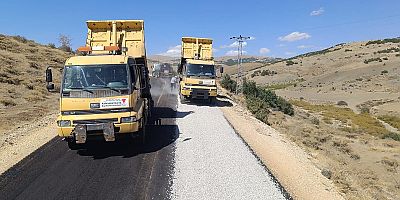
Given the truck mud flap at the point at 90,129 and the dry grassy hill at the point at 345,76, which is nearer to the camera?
the truck mud flap at the point at 90,129

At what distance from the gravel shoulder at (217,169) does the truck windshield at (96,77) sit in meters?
2.92

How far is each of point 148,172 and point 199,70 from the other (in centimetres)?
1395

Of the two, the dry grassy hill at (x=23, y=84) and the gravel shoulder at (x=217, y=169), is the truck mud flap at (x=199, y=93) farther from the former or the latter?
the dry grassy hill at (x=23, y=84)

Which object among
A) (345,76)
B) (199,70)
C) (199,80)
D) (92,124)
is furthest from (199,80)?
(345,76)

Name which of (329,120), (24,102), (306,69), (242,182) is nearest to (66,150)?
(242,182)

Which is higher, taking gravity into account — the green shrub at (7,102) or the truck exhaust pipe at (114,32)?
the truck exhaust pipe at (114,32)

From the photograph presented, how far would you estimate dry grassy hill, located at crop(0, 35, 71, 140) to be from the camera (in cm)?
1901

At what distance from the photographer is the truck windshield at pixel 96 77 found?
10.4 metres

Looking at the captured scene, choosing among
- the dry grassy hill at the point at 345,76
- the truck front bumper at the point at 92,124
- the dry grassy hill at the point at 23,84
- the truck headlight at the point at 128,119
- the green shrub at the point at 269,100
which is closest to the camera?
the truck front bumper at the point at 92,124

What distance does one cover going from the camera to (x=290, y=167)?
412 inches

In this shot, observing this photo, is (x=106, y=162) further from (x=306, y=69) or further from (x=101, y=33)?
(x=306, y=69)

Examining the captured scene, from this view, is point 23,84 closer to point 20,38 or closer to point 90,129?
point 90,129

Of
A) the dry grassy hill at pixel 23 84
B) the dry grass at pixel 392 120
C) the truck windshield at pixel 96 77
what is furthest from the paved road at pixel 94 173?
the dry grass at pixel 392 120

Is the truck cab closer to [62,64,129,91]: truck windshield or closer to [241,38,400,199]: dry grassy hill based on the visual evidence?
[241,38,400,199]: dry grassy hill
